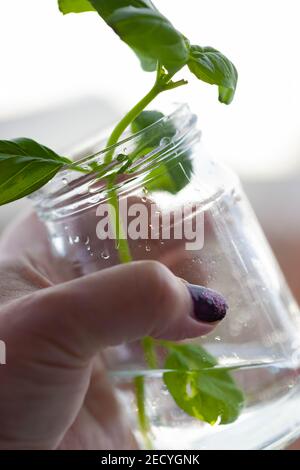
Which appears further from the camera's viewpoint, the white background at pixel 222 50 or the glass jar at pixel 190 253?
the white background at pixel 222 50

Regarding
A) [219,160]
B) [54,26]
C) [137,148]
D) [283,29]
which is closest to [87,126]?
[54,26]

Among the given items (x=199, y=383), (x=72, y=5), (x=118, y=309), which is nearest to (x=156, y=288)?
(x=118, y=309)

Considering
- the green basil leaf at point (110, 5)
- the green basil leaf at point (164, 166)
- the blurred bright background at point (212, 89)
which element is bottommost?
the blurred bright background at point (212, 89)

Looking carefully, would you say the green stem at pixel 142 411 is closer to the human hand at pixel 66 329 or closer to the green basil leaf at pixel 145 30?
the human hand at pixel 66 329

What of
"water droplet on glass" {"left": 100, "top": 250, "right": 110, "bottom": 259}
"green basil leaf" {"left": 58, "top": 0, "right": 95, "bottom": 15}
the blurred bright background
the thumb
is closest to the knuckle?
the thumb

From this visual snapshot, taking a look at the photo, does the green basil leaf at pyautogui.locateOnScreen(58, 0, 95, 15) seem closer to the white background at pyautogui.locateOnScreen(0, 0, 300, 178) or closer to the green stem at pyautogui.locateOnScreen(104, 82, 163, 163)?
the green stem at pyautogui.locateOnScreen(104, 82, 163, 163)

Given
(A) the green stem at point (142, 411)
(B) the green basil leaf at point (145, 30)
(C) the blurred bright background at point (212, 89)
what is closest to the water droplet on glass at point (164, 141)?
(B) the green basil leaf at point (145, 30)

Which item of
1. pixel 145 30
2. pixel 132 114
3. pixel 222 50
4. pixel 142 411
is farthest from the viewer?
pixel 222 50

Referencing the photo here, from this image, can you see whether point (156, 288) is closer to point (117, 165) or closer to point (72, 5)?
point (117, 165)
